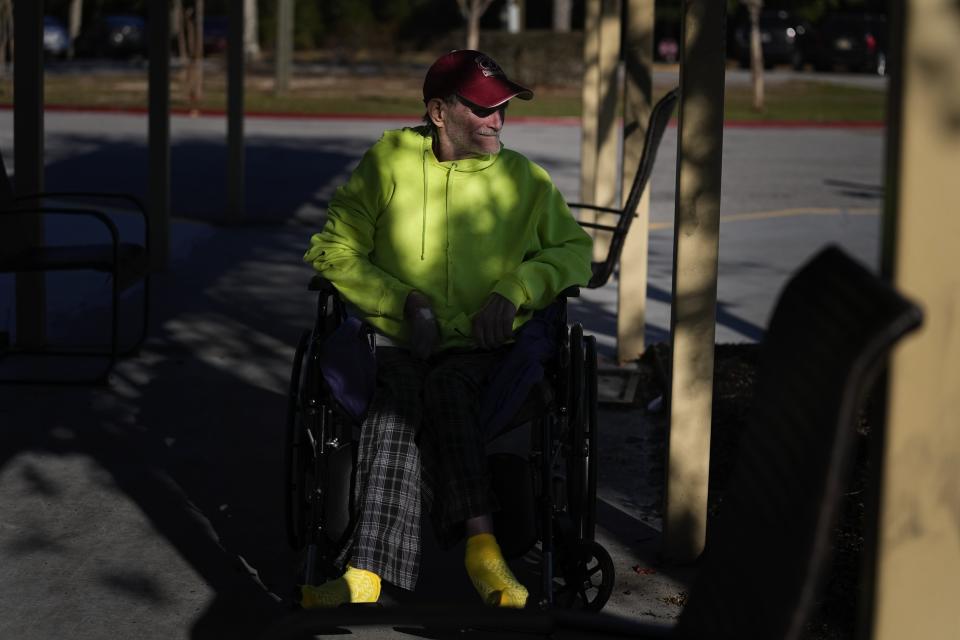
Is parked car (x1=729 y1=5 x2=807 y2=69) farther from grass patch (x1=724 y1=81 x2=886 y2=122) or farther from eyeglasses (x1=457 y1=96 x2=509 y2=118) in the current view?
eyeglasses (x1=457 y1=96 x2=509 y2=118)

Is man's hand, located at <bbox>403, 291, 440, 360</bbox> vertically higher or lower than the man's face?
lower

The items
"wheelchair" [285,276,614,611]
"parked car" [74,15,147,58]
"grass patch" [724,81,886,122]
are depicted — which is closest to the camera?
"wheelchair" [285,276,614,611]

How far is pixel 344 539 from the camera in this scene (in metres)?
4.22

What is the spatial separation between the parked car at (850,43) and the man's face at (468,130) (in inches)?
1476

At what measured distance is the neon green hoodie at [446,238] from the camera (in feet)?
14.6

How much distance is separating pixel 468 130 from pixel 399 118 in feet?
67.5

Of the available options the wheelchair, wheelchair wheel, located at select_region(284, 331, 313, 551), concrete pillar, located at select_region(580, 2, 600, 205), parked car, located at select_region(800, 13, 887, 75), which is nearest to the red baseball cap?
the wheelchair

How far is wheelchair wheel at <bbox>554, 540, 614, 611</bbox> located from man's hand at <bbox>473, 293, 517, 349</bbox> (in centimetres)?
59

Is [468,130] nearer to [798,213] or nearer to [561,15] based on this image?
[798,213]

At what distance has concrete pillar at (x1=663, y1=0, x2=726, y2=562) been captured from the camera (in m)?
4.45

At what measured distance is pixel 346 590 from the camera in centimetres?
389

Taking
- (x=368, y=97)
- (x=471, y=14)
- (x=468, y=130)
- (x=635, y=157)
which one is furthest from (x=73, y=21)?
(x=468, y=130)

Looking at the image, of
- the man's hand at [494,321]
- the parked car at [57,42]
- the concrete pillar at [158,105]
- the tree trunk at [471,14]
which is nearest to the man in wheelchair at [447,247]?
the man's hand at [494,321]

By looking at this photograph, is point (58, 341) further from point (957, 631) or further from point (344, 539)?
point (957, 631)
